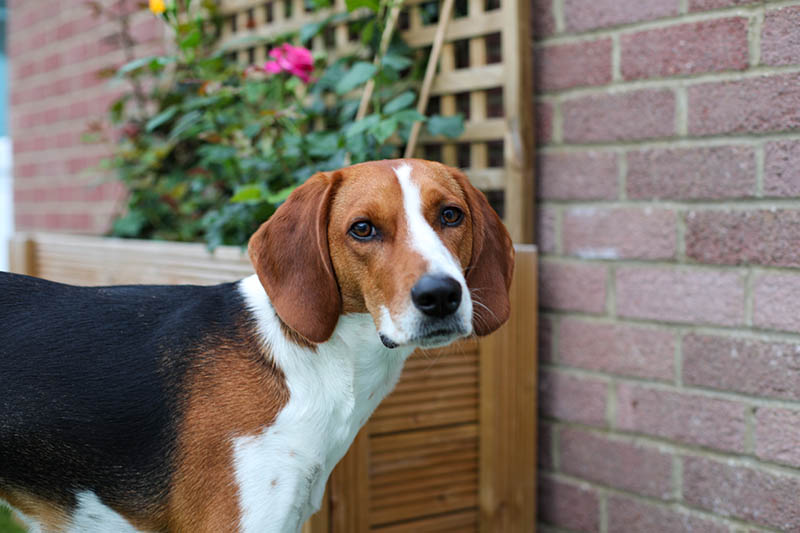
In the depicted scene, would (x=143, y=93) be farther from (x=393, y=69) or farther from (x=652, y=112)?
(x=652, y=112)

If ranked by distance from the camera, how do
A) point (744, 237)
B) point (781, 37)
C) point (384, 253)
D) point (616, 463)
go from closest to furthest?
point (384, 253) → point (781, 37) → point (744, 237) → point (616, 463)

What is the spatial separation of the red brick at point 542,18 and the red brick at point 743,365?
1.13 meters

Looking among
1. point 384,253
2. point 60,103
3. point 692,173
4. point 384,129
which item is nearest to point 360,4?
point 384,129

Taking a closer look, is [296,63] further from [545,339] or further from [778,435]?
[778,435]

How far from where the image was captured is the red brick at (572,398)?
270 centimetres

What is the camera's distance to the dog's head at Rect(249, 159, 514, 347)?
5.06ft

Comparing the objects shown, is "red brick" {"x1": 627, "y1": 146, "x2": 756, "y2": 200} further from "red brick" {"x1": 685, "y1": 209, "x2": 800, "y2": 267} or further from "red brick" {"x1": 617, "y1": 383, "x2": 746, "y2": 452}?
"red brick" {"x1": 617, "y1": 383, "x2": 746, "y2": 452}

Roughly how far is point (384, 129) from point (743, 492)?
59.2 inches

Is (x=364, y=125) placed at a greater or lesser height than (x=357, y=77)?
lesser

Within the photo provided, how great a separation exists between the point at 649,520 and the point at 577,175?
44.7 inches

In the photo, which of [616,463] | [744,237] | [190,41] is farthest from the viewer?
[190,41]

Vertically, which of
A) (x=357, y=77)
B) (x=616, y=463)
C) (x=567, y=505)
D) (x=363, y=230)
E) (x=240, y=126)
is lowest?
(x=567, y=505)

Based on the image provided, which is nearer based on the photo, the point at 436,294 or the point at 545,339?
the point at 436,294

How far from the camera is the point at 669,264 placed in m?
2.50
